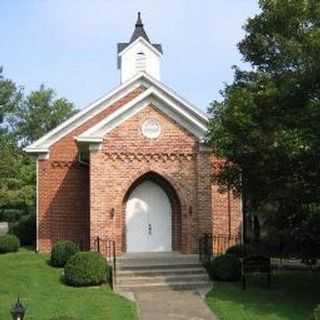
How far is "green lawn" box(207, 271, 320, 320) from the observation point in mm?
16672

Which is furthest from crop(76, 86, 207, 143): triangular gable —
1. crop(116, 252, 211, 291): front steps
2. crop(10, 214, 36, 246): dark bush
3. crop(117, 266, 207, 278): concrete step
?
crop(10, 214, 36, 246): dark bush

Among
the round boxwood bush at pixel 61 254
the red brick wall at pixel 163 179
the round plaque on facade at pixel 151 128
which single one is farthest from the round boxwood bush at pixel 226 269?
the round plaque on facade at pixel 151 128

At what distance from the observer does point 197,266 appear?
22.3 m

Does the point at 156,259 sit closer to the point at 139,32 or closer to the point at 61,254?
the point at 61,254

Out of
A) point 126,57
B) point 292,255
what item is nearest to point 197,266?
point 292,255

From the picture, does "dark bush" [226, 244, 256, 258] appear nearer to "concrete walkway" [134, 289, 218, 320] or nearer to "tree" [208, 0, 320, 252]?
"concrete walkway" [134, 289, 218, 320]

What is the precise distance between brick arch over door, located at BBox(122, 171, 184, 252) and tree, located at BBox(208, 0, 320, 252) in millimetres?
7423

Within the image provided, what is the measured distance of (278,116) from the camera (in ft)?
56.4

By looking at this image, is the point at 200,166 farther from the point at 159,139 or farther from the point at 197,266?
the point at 197,266

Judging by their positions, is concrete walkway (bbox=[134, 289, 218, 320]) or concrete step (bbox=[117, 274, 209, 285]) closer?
concrete walkway (bbox=[134, 289, 218, 320])

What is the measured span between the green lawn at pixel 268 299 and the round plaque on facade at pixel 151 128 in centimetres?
667

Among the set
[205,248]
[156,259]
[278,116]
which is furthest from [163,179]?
[278,116]

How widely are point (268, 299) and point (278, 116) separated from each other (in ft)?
16.5

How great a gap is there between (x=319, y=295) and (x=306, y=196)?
3804mm
